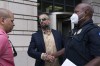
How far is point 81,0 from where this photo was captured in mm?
15484

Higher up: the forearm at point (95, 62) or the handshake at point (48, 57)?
the forearm at point (95, 62)

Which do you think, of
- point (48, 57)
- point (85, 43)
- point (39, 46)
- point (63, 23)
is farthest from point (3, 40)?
point (63, 23)

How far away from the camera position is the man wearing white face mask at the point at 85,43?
3.84 metres

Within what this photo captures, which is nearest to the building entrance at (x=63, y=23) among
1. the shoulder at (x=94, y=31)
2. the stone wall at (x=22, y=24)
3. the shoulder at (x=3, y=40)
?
the stone wall at (x=22, y=24)

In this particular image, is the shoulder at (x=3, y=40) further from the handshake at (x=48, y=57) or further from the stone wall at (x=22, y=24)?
the stone wall at (x=22, y=24)

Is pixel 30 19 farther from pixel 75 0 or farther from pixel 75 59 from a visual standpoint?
pixel 75 59

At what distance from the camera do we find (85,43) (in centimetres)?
394

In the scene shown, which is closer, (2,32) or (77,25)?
(2,32)

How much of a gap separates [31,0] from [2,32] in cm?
818

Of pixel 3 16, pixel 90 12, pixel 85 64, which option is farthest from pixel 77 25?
pixel 3 16

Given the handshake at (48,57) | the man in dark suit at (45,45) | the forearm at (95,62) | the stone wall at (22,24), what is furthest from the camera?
the stone wall at (22,24)

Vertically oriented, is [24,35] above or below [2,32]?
below

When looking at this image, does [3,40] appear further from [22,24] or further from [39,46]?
[22,24]

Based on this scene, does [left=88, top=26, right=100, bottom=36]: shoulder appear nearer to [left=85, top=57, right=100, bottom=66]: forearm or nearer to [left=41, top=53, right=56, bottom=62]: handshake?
[left=85, top=57, right=100, bottom=66]: forearm
